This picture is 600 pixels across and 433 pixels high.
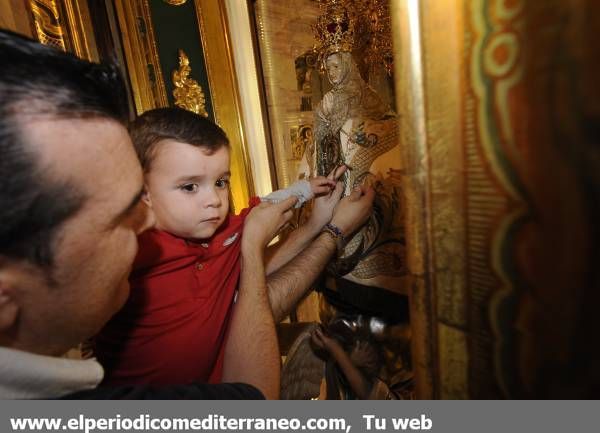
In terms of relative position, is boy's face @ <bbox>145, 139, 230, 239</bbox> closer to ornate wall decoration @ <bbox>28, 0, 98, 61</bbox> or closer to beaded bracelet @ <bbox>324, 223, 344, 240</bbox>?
beaded bracelet @ <bbox>324, 223, 344, 240</bbox>

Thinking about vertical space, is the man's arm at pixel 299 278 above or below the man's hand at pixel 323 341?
above

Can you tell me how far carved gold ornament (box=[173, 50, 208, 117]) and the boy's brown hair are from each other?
1022mm

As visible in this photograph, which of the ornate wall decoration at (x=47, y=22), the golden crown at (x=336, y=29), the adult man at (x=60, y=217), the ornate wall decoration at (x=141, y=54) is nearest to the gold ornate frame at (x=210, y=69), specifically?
the ornate wall decoration at (x=141, y=54)

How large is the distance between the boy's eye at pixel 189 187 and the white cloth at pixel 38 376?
47 centimetres

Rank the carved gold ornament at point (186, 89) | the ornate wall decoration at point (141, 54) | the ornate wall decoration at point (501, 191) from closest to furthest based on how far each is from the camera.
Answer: the ornate wall decoration at point (501, 191) < the ornate wall decoration at point (141, 54) < the carved gold ornament at point (186, 89)

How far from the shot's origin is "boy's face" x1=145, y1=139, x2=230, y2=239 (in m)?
0.77

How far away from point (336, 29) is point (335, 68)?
5.3 inches

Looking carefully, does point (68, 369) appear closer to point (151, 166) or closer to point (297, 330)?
point (151, 166)

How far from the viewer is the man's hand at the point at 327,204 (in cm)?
88

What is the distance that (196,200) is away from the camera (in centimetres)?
79

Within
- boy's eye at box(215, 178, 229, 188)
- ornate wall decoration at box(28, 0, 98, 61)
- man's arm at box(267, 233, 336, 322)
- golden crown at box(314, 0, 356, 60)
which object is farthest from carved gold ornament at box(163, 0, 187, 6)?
man's arm at box(267, 233, 336, 322)

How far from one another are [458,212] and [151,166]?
2.47ft

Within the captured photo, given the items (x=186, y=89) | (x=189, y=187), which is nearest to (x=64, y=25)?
(x=186, y=89)

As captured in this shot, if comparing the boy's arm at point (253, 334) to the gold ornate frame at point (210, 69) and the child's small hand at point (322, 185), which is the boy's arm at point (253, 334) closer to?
the child's small hand at point (322, 185)
